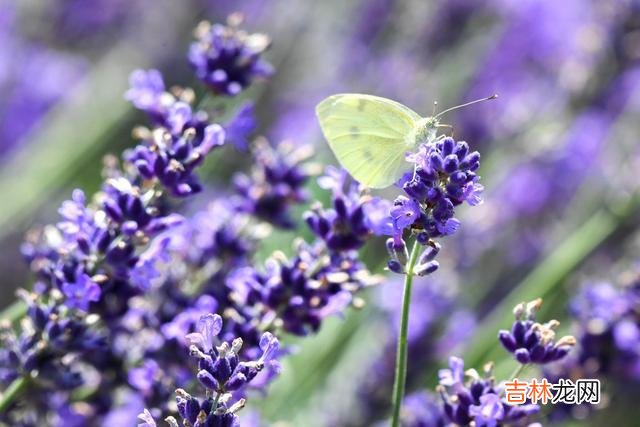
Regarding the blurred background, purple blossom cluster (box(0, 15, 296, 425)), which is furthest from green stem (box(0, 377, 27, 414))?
the blurred background

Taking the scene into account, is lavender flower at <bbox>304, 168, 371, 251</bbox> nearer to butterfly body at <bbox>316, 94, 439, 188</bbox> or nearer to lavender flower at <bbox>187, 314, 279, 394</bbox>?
butterfly body at <bbox>316, 94, 439, 188</bbox>

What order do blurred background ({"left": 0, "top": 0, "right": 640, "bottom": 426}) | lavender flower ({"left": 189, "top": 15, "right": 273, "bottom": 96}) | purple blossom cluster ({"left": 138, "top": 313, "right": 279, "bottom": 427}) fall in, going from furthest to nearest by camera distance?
blurred background ({"left": 0, "top": 0, "right": 640, "bottom": 426}), lavender flower ({"left": 189, "top": 15, "right": 273, "bottom": 96}), purple blossom cluster ({"left": 138, "top": 313, "right": 279, "bottom": 427})

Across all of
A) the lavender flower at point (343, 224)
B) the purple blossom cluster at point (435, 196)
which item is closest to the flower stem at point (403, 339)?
the purple blossom cluster at point (435, 196)

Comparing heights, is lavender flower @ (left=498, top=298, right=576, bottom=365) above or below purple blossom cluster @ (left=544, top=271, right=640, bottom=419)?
above

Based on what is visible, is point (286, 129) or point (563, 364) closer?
point (563, 364)

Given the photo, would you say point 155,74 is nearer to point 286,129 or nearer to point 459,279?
point 459,279

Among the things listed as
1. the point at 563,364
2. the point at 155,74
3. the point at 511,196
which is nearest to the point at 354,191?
the point at 155,74
